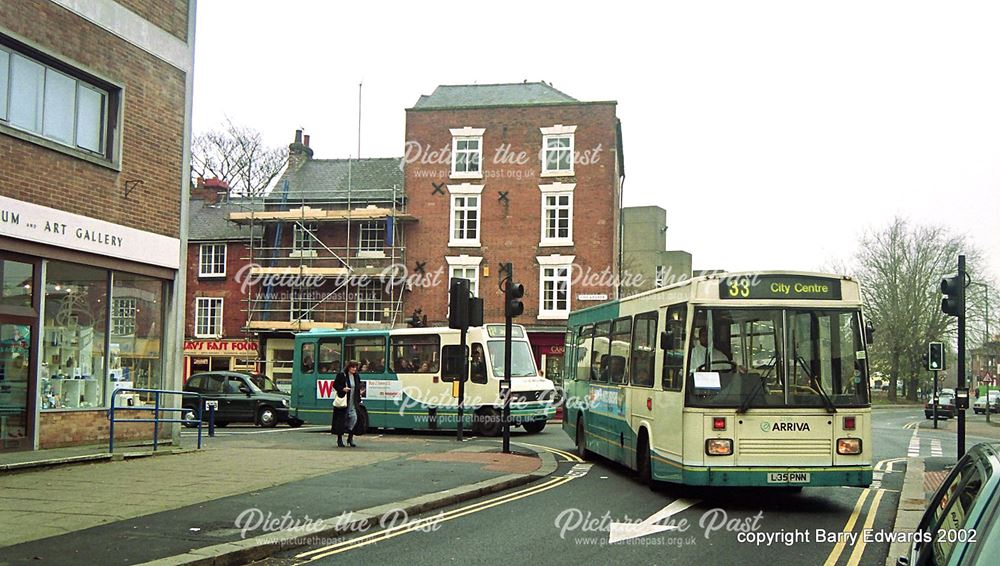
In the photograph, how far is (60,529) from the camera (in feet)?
30.6

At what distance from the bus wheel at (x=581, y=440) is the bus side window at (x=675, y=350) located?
236 inches

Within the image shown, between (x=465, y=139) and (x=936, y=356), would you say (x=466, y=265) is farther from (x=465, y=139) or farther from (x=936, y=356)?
(x=936, y=356)

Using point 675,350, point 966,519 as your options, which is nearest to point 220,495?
point 675,350

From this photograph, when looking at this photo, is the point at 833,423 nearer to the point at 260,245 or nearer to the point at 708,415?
the point at 708,415

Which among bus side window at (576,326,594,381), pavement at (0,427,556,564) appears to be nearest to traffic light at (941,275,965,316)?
bus side window at (576,326,594,381)

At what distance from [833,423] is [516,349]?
14389 millimetres

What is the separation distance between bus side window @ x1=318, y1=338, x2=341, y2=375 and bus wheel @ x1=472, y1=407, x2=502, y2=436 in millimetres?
4597

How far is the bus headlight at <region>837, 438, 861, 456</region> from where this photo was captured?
1167 centimetres

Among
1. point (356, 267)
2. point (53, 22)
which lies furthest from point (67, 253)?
point (356, 267)

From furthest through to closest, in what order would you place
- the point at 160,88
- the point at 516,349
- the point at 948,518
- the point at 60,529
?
1. the point at 516,349
2. the point at 160,88
3. the point at 60,529
4. the point at 948,518

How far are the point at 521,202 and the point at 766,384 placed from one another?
34315 millimetres

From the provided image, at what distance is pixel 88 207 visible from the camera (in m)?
16.8

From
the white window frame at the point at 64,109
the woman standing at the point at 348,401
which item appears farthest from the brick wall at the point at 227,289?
the white window frame at the point at 64,109

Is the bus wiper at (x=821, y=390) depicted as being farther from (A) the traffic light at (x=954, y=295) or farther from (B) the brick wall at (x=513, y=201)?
(B) the brick wall at (x=513, y=201)
